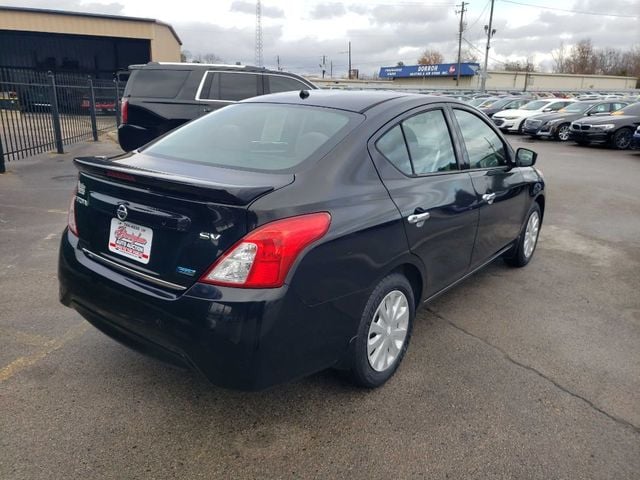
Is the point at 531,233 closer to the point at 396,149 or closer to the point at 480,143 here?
the point at 480,143

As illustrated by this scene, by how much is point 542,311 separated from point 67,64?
30.5m

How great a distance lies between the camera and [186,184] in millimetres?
2232

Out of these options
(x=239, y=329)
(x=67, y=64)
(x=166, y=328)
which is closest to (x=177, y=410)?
(x=166, y=328)

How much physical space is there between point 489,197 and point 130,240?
2.64 metres

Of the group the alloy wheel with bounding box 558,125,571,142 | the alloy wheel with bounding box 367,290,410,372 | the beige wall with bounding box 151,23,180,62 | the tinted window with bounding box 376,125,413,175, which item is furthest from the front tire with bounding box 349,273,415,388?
the beige wall with bounding box 151,23,180,62

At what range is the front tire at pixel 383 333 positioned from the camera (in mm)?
2691

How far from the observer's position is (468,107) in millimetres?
3998

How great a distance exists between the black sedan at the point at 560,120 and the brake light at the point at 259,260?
1954 cm

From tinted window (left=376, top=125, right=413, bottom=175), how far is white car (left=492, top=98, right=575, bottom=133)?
2081 cm

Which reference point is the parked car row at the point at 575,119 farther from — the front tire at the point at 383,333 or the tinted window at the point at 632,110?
the front tire at the point at 383,333

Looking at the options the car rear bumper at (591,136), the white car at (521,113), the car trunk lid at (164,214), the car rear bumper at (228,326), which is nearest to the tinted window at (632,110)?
the car rear bumper at (591,136)

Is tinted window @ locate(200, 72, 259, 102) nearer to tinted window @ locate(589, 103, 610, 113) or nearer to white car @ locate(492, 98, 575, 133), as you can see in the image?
tinted window @ locate(589, 103, 610, 113)

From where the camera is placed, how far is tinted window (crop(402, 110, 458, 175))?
3.17 meters

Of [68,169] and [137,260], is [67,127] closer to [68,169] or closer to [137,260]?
[68,169]
